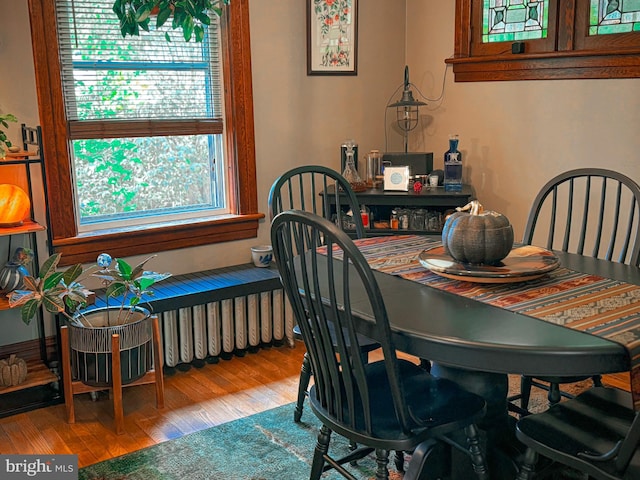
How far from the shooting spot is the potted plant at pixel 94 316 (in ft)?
9.34

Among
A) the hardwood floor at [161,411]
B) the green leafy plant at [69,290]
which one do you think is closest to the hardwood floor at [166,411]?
the hardwood floor at [161,411]

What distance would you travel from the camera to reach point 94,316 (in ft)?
10.1

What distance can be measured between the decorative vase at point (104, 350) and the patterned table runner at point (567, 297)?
3.58 feet

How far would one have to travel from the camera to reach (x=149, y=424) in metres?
2.97

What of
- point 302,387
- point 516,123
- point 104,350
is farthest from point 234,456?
point 516,123

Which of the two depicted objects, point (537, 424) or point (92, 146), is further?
point (92, 146)

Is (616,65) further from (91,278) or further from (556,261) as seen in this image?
(91,278)

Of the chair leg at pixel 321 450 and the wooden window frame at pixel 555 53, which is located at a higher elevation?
the wooden window frame at pixel 555 53

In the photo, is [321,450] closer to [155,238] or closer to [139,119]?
[155,238]

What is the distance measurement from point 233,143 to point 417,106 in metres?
1.17

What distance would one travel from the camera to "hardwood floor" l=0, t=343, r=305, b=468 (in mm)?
2805

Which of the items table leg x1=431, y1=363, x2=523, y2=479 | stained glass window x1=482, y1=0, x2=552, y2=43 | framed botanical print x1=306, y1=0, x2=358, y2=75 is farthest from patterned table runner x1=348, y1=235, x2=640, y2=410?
framed botanical print x1=306, y1=0, x2=358, y2=75

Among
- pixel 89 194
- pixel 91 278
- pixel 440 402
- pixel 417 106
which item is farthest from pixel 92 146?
pixel 440 402

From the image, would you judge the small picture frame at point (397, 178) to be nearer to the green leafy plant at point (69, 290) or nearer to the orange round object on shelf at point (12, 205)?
the green leafy plant at point (69, 290)
